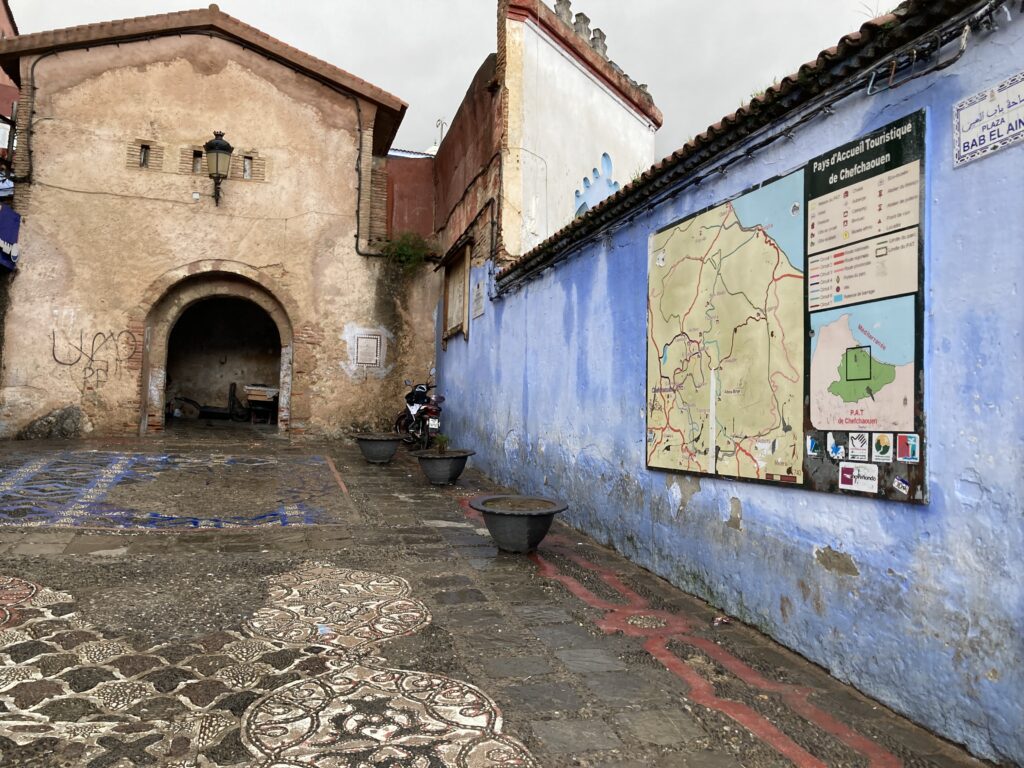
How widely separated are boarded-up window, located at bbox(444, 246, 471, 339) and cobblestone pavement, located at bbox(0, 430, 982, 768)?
5.47 meters

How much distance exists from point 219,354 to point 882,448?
17275 millimetres

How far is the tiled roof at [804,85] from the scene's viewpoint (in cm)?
261

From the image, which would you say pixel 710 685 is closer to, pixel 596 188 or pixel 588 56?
pixel 596 188

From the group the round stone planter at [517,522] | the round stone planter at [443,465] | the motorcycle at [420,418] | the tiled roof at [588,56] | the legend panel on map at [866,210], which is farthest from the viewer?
the motorcycle at [420,418]

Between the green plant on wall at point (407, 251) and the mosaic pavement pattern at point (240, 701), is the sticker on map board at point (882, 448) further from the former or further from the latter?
the green plant on wall at point (407, 251)

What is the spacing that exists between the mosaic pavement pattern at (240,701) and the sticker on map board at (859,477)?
69.8 inches

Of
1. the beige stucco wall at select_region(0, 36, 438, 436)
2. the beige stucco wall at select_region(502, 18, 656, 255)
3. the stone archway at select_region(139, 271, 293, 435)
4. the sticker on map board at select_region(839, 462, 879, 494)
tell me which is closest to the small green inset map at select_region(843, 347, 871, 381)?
the sticker on map board at select_region(839, 462, 879, 494)

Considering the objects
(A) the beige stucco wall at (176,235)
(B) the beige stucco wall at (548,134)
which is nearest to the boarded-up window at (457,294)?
(A) the beige stucco wall at (176,235)

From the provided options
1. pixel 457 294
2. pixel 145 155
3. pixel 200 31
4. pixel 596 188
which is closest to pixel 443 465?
pixel 457 294

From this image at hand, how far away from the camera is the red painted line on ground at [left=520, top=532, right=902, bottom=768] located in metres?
2.36

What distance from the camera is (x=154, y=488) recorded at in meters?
7.06

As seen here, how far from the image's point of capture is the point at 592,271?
572cm

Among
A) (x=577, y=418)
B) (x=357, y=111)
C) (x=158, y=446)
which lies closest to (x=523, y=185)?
(x=577, y=418)

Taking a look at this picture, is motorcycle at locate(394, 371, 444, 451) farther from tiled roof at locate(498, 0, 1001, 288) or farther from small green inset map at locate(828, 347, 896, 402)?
small green inset map at locate(828, 347, 896, 402)
